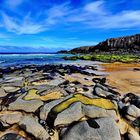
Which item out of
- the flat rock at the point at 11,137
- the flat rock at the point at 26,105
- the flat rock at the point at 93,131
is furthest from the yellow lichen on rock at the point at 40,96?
the flat rock at the point at 93,131

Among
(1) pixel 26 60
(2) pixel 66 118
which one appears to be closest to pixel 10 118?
(2) pixel 66 118

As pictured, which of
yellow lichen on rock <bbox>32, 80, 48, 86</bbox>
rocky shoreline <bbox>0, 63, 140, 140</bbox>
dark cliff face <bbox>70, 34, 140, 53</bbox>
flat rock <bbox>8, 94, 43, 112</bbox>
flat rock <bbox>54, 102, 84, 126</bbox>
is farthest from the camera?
dark cliff face <bbox>70, 34, 140, 53</bbox>

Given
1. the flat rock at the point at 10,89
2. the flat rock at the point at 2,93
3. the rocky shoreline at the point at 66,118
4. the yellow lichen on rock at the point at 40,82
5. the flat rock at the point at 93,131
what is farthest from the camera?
the yellow lichen on rock at the point at 40,82

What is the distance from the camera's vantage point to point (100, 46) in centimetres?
11775

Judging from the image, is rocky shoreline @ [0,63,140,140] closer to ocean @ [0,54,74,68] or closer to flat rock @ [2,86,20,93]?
flat rock @ [2,86,20,93]

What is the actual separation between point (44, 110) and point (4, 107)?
5.09ft

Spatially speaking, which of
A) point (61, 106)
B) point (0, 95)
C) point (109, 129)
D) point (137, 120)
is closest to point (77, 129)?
→ point (109, 129)

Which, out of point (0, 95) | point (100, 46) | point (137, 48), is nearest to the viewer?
point (0, 95)

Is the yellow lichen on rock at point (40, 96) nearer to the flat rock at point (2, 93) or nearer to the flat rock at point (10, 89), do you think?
the flat rock at point (2, 93)

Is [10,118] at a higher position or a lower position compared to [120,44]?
higher

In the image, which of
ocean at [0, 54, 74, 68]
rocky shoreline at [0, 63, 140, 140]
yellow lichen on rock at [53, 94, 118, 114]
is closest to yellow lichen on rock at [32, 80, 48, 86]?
rocky shoreline at [0, 63, 140, 140]

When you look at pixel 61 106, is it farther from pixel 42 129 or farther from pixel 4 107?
pixel 4 107

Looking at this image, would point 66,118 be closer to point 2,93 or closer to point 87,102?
point 87,102

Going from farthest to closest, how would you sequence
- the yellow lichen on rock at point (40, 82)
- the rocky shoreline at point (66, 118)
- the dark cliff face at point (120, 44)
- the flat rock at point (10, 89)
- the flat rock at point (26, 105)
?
the dark cliff face at point (120, 44) → the yellow lichen on rock at point (40, 82) → the flat rock at point (10, 89) → the flat rock at point (26, 105) → the rocky shoreline at point (66, 118)
